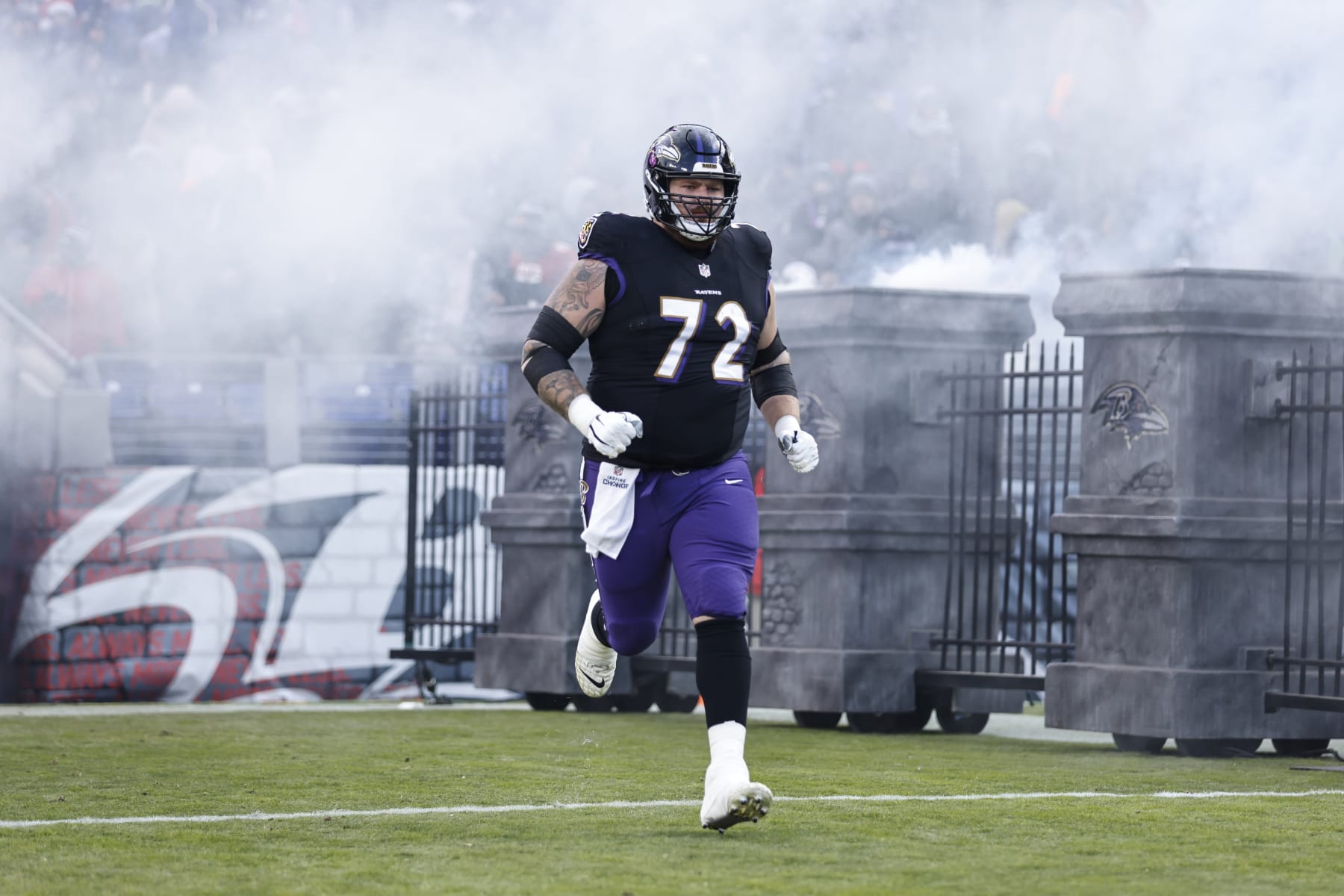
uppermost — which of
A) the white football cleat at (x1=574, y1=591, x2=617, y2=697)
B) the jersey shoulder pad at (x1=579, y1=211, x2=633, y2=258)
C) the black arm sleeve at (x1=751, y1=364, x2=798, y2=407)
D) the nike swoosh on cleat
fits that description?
the jersey shoulder pad at (x1=579, y1=211, x2=633, y2=258)

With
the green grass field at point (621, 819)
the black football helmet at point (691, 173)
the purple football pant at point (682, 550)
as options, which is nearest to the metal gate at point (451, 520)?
the green grass field at point (621, 819)

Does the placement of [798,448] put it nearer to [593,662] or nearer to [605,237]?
[605,237]

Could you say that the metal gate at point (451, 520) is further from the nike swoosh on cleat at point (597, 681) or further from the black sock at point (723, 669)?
the black sock at point (723, 669)

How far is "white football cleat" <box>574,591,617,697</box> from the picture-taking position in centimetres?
668

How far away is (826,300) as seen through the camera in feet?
36.0

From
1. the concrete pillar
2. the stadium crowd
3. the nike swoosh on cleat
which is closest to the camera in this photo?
the nike swoosh on cleat

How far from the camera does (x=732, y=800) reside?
5402 mm

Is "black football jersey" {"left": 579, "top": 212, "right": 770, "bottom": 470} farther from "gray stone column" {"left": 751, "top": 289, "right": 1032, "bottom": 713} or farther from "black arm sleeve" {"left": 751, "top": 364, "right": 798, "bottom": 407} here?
"gray stone column" {"left": 751, "top": 289, "right": 1032, "bottom": 713}

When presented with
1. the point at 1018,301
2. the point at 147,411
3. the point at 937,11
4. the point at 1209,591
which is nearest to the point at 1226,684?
the point at 1209,591

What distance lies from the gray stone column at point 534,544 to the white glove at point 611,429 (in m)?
6.14

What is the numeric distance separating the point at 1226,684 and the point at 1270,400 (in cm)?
132

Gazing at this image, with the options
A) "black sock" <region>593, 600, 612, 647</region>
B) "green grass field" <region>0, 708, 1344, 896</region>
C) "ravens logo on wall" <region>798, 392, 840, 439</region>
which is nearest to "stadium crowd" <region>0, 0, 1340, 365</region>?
"ravens logo on wall" <region>798, 392, 840, 439</region>

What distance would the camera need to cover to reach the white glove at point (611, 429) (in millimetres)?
5676

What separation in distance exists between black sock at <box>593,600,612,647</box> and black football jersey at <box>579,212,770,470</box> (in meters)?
0.59
